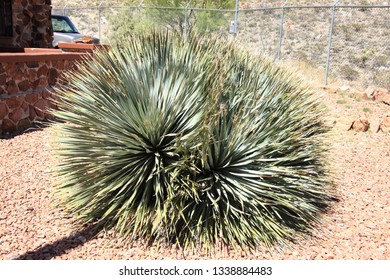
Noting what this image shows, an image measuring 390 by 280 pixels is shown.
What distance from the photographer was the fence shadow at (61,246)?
384 cm

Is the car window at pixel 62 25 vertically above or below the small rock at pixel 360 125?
above

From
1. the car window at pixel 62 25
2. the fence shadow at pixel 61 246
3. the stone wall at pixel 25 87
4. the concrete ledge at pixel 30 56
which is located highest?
the car window at pixel 62 25

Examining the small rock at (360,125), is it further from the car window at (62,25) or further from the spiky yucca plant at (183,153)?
the car window at (62,25)

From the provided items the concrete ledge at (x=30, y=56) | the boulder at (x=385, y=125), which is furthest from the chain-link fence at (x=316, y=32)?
the concrete ledge at (x=30, y=56)

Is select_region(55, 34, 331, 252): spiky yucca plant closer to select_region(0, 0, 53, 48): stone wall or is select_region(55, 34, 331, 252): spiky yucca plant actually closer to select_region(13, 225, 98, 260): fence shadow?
select_region(13, 225, 98, 260): fence shadow

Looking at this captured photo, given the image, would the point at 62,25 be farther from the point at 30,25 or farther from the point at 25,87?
the point at 25,87

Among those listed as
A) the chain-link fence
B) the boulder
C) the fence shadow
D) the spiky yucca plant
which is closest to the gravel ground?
the fence shadow

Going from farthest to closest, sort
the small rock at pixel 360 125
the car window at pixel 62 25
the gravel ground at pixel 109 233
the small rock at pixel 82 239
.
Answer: the car window at pixel 62 25 → the small rock at pixel 360 125 → the small rock at pixel 82 239 → the gravel ground at pixel 109 233

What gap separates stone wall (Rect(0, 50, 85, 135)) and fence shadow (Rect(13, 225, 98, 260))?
3093 millimetres

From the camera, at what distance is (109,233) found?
421cm

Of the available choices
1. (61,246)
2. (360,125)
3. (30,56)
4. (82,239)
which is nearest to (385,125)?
(360,125)

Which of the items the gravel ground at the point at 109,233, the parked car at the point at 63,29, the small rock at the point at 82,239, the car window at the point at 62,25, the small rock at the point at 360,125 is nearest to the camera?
the gravel ground at the point at 109,233

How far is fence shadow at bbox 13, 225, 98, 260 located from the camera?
12.6 ft

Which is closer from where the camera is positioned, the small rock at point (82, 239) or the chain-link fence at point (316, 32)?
the small rock at point (82, 239)
